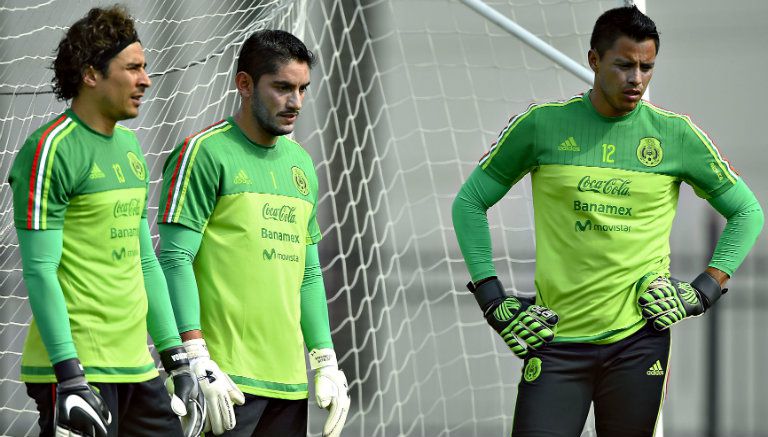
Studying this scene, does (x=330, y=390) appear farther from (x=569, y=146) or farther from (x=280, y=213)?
(x=569, y=146)

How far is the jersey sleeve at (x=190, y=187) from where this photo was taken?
3.64 meters

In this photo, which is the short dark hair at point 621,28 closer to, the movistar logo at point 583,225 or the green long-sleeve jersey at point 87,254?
the movistar logo at point 583,225

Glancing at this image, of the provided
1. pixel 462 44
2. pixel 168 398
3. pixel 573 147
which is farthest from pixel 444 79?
pixel 168 398

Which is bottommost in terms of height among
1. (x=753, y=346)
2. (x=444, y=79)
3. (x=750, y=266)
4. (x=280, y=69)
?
(x=753, y=346)

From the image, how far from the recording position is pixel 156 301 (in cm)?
363

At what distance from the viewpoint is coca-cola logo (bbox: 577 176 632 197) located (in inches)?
159

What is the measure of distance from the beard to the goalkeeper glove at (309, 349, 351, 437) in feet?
2.33

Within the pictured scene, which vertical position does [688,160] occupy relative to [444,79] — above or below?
below

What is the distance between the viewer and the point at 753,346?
328 inches

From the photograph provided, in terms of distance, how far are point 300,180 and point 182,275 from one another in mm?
513

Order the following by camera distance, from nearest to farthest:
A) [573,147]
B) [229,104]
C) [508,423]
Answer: [573,147] → [229,104] → [508,423]

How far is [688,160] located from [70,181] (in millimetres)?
2017

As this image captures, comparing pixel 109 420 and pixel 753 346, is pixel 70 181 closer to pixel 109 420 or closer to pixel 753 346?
pixel 109 420

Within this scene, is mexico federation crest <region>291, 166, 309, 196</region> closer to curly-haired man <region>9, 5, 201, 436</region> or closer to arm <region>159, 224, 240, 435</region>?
arm <region>159, 224, 240, 435</region>
